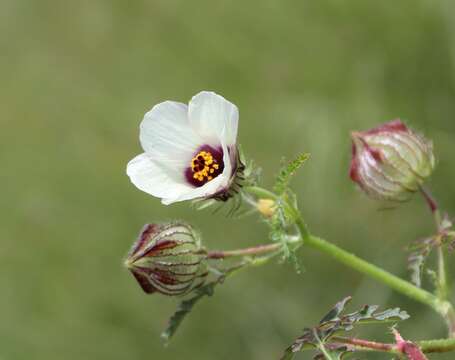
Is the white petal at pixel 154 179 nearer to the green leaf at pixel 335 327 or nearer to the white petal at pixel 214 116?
the white petal at pixel 214 116

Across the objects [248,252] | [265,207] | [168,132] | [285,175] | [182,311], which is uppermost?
[168,132]

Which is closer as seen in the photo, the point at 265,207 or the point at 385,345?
the point at 385,345

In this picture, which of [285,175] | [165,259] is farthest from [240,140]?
[285,175]

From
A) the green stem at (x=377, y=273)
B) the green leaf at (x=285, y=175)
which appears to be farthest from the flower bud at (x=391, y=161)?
the green leaf at (x=285, y=175)

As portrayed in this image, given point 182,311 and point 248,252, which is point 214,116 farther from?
point 182,311

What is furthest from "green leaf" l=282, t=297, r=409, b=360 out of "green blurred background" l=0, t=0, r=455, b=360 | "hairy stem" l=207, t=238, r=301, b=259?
"green blurred background" l=0, t=0, r=455, b=360

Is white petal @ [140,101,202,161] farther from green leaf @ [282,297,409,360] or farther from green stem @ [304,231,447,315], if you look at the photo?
green leaf @ [282,297,409,360]

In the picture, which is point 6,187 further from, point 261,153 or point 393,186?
point 393,186
